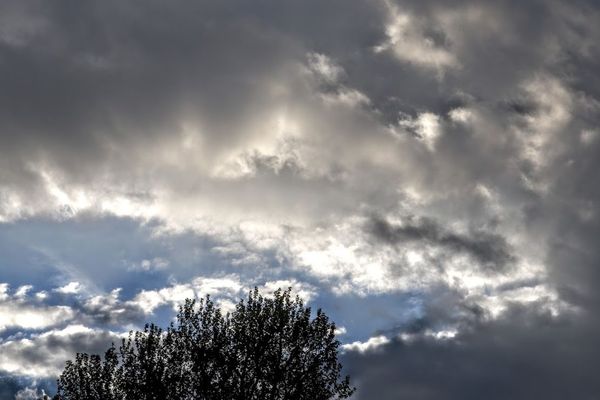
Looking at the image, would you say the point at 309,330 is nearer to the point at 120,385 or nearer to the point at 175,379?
the point at 175,379

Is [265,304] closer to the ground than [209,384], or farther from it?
farther from it

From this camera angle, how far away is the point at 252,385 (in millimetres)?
46719

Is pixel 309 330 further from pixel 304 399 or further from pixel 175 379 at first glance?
pixel 175 379

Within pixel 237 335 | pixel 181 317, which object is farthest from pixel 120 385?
pixel 237 335

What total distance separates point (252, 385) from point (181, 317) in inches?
327

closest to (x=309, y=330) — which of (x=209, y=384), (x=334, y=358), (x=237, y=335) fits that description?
(x=334, y=358)

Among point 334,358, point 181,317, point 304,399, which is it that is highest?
point 181,317

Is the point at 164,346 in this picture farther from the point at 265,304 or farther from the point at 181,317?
the point at 265,304

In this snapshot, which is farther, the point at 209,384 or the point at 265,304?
the point at 265,304

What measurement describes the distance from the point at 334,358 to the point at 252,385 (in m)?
7.27

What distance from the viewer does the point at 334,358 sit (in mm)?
48812

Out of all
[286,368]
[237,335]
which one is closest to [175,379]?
[237,335]

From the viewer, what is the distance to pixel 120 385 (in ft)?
156

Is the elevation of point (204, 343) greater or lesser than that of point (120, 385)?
greater
